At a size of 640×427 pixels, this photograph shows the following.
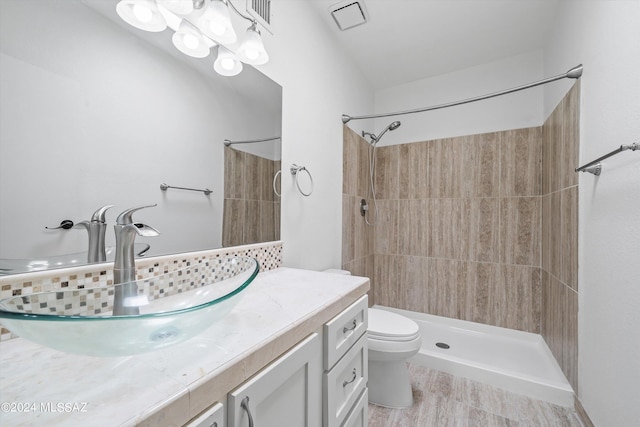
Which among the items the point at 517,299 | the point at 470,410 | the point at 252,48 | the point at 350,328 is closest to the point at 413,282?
the point at 517,299

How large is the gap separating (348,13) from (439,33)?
0.77 m

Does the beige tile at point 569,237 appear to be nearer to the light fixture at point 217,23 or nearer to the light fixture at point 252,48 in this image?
the light fixture at point 252,48

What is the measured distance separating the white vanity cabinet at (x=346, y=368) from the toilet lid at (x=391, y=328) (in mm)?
450

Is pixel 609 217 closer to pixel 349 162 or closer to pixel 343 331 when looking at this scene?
pixel 343 331

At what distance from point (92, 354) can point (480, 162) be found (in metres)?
2.81

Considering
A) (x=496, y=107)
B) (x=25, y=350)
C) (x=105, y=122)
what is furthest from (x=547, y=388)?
(x=105, y=122)

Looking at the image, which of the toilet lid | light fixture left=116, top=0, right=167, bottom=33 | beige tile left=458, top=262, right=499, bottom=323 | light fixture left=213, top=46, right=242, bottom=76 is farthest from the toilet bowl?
light fixture left=116, top=0, right=167, bottom=33

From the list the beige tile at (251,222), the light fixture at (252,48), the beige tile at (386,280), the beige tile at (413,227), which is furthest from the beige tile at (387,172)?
the light fixture at (252,48)

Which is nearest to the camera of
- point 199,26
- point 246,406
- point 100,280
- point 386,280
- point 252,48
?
point 246,406

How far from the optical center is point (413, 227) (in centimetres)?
271

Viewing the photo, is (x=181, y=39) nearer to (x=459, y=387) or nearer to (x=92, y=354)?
(x=92, y=354)

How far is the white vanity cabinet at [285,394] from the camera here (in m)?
0.52

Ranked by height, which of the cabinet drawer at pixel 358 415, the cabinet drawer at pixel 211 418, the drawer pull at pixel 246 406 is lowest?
the cabinet drawer at pixel 358 415

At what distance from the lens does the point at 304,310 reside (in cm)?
78
